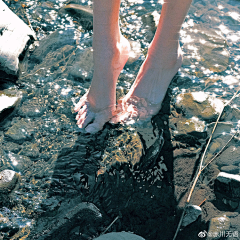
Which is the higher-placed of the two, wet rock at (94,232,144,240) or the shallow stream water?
the shallow stream water

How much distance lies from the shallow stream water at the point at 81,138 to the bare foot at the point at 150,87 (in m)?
0.10

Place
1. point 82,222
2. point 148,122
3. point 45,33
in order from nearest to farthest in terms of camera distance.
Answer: point 82,222 < point 148,122 < point 45,33

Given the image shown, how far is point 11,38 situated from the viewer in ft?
6.83

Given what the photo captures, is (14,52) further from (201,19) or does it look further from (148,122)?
(201,19)

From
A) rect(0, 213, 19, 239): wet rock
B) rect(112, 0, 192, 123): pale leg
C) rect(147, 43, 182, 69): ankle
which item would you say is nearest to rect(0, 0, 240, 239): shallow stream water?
rect(0, 213, 19, 239): wet rock

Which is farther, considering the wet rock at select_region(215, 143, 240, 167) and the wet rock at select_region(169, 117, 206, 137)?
the wet rock at select_region(169, 117, 206, 137)

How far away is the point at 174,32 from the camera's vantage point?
1704mm

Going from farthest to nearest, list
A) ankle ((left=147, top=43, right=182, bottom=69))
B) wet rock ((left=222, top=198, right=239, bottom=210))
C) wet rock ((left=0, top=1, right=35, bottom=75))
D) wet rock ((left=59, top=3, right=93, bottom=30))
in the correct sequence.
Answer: wet rock ((left=59, top=3, right=93, bottom=30)) → wet rock ((left=0, top=1, right=35, bottom=75)) → ankle ((left=147, top=43, right=182, bottom=69)) → wet rock ((left=222, top=198, right=239, bottom=210))

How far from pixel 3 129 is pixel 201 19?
83.8 inches

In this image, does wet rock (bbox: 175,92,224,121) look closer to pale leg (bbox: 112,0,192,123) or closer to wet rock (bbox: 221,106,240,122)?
wet rock (bbox: 221,106,240,122)

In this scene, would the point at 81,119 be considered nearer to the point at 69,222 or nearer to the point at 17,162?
the point at 17,162

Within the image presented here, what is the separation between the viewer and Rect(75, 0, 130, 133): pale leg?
1.55 m

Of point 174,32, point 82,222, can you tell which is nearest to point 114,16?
point 174,32

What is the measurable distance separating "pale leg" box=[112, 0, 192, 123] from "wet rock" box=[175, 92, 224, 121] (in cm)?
16
